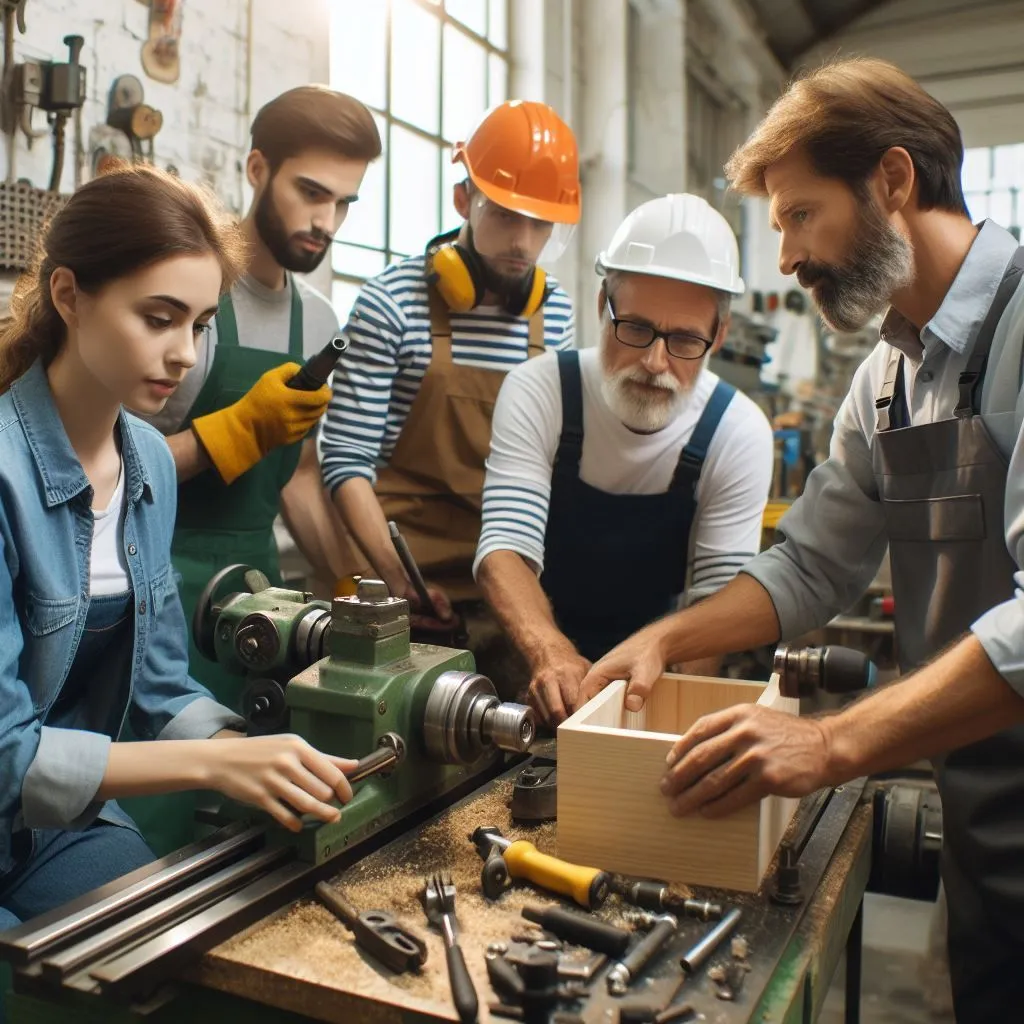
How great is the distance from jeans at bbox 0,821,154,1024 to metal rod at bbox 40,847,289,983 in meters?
0.27

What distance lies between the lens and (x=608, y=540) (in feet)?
6.40

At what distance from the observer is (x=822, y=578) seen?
61.8 inches

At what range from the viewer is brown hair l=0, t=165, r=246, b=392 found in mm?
1247

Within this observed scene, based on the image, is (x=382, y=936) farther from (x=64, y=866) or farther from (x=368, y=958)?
(x=64, y=866)

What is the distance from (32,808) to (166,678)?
349 mm

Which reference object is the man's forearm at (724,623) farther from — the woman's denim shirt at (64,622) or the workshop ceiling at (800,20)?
the workshop ceiling at (800,20)

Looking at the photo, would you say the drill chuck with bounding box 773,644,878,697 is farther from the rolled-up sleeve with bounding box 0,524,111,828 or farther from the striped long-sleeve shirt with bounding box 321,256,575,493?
the striped long-sleeve shirt with bounding box 321,256,575,493

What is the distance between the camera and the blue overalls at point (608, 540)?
1.91 metres

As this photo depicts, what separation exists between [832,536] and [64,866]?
116 cm

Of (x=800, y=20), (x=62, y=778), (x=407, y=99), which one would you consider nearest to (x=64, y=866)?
Answer: (x=62, y=778)

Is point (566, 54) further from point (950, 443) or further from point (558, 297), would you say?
point (950, 443)

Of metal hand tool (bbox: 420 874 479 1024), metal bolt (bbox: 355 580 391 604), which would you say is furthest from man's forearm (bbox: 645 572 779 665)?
metal hand tool (bbox: 420 874 479 1024)

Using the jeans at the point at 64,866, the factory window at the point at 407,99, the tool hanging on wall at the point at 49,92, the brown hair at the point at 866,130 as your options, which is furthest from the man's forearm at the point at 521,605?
the factory window at the point at 407,99

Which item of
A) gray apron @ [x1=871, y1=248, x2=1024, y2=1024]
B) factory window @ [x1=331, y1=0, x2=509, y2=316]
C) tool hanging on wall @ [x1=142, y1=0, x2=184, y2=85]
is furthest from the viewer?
factory window @ [x1=331, y1=0, x2=509, y2=316]
